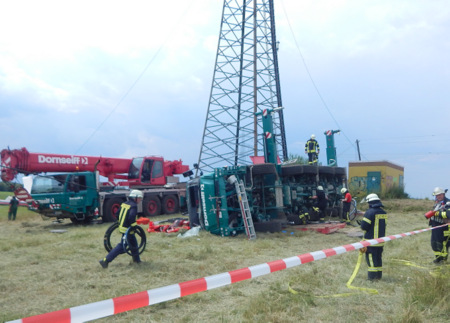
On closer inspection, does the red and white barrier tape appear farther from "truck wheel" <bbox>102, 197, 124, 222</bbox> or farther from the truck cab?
"truck wheel" <bbox>102, 197, 124, 222</bbox>

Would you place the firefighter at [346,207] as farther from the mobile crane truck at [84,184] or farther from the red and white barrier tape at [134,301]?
the red and white barrier tape at [134,301]

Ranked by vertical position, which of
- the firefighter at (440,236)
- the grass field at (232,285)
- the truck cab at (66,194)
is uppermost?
the truck cab at (66,194)

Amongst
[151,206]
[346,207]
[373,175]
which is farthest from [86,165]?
[373,175]

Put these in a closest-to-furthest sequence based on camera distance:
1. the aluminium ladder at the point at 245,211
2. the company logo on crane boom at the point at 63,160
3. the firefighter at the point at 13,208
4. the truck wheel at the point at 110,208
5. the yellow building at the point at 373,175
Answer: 1. the aluminium ladder at the point at 245,211
2. the company logo on crane boom at the point at 63,160
3. the truck wheel at the point at 110,208
4. the firefighter at the point at 13,208
5. the yellow building at the point at 373,175

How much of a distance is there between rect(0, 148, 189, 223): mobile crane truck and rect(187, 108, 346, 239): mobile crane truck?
492 cm

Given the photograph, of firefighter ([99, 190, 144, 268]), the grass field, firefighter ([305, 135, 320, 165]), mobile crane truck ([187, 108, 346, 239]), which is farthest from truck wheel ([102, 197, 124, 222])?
firefighter ([99, 190, 144, 268])

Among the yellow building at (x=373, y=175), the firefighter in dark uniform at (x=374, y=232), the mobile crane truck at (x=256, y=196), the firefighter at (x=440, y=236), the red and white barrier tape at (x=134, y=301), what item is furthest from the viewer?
the yellow building at (x=373, y=175)

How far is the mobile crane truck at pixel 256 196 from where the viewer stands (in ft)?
38.6

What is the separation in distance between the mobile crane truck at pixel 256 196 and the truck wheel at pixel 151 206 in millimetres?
5497

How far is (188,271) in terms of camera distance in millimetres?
7270

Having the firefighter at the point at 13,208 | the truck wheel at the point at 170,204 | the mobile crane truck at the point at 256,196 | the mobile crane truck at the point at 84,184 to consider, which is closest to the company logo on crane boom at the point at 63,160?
the mobile crane truck at the point at 84,184

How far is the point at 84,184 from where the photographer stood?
15766 millimetres

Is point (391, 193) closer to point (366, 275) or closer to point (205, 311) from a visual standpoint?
point (366, 275)

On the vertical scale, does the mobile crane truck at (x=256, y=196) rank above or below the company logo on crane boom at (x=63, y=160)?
below
